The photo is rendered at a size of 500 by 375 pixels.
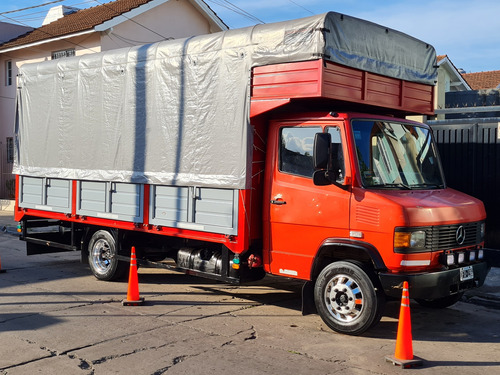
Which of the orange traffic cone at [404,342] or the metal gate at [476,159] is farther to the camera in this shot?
the metal gate at [476,159]

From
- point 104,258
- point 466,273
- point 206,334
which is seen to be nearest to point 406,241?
point 466,273

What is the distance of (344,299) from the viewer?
22.2 ft

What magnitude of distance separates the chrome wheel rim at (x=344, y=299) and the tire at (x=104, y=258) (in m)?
4.02

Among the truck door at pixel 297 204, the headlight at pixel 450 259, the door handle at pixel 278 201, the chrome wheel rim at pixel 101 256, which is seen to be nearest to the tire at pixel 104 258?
the chrome wheel rim at pixel 101 256

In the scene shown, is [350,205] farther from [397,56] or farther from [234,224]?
[397,56]

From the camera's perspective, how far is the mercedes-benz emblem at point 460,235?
689cm

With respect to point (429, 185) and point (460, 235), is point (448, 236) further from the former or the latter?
point (429, 185)

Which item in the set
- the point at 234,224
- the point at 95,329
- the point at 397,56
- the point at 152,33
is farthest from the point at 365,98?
the point at 152,33

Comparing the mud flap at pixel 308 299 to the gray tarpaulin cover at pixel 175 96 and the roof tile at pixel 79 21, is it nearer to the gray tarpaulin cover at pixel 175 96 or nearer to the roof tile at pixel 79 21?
the gray tarpaulin cover at pixel 175 96

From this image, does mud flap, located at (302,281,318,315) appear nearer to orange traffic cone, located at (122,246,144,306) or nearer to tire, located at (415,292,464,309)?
tire, located at (415,292,464,309)

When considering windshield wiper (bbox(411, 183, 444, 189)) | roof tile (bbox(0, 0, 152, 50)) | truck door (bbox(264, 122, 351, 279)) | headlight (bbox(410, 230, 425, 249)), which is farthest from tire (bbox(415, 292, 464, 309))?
roof tile (bbox(0, 0, 152, 50))

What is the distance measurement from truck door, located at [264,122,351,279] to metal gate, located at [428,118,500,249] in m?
5.16

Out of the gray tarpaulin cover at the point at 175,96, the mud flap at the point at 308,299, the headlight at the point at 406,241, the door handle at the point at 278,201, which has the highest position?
the gray tarpaulin cover at the point at 175,96

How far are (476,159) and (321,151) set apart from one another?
5.59 meters
